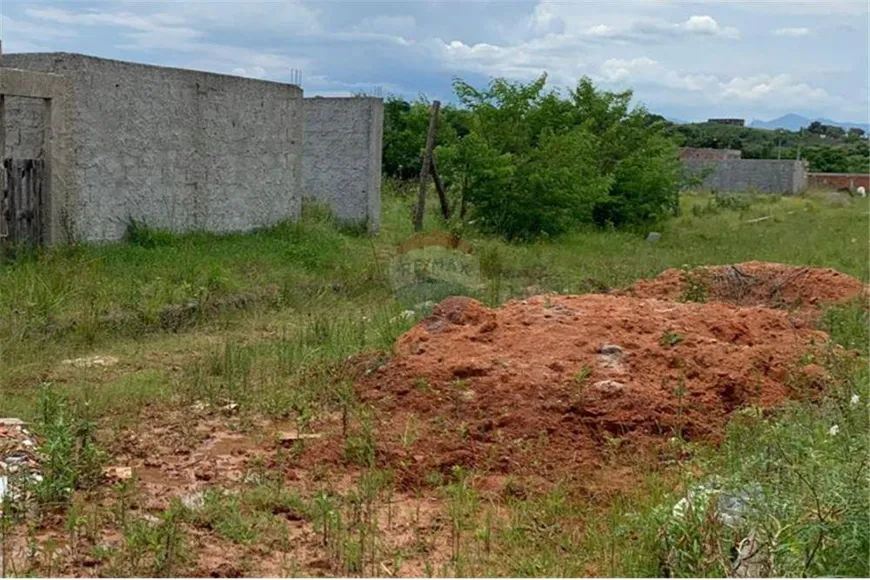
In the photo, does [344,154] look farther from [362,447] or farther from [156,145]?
[362,447]

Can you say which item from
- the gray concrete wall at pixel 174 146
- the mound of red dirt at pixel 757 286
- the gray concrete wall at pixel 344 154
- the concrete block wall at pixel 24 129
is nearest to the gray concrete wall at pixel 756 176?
the gray concrete wall at pixel 344 154

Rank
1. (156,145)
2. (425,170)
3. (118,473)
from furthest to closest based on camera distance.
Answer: (425,170), (156,145), (118,473)

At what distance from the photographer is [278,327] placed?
8.38 metres

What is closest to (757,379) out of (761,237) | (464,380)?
(464,380)

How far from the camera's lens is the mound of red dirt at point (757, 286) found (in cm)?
921

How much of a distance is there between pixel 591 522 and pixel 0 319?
4.88 metres

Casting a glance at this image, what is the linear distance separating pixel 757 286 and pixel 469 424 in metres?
5.35

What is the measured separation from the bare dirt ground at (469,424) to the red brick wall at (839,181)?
1491 inches

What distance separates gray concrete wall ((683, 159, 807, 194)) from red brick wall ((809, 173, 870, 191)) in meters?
4.37

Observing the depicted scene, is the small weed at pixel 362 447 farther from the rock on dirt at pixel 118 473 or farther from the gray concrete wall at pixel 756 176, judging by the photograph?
the gray concrete wall at pixel 756 176

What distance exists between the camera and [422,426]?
534 cm

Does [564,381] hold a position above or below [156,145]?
below

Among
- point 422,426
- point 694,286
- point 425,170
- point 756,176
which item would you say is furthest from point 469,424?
point 756,176

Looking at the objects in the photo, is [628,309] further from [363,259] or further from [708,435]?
[363,259]
